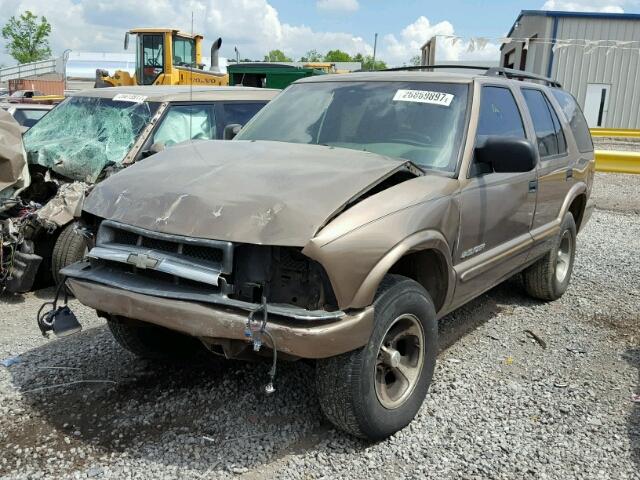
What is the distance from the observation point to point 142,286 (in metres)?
2.98

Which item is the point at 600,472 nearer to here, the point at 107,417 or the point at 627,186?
the point at 107,417

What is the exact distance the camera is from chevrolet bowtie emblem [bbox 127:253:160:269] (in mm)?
2906

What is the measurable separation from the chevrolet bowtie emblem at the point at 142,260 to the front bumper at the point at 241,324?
139mm

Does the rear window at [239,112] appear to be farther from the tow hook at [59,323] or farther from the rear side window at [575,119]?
the tow hook at [59,323]

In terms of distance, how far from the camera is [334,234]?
2.74m

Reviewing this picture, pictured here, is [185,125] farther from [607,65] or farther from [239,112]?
[607,65]

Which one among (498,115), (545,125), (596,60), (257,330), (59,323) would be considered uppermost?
(596,60)

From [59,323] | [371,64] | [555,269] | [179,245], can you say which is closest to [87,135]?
[59,323]

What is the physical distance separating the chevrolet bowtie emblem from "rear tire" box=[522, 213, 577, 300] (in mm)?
3676

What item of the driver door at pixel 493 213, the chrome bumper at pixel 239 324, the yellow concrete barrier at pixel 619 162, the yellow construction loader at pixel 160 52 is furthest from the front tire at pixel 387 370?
the yellow construction loader at pixel 160 52

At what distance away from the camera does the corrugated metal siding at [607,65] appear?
22344mm

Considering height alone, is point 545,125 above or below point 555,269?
above

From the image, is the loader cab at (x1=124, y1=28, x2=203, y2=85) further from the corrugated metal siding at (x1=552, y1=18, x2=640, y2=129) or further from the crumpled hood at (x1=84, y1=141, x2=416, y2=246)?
the corrugated metal siding at (x1=552, y1=18, x2=640, y2=129)

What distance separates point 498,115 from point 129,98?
3960 millimetres
